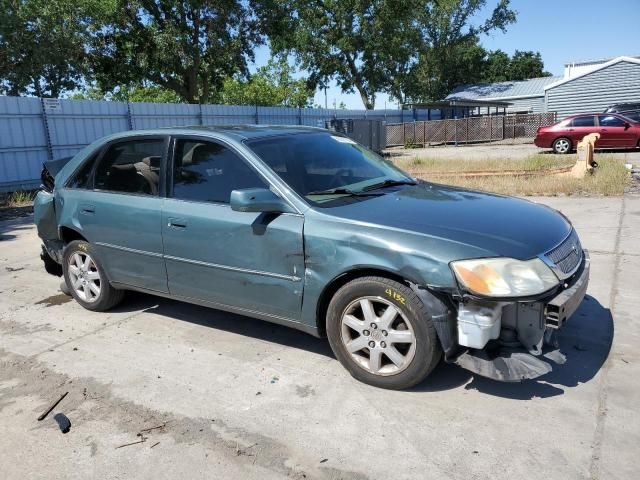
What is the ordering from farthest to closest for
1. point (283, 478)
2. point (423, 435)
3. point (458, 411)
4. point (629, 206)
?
point (629, 206)
point (458, 411)
point (423, 435)
point (283, 478)

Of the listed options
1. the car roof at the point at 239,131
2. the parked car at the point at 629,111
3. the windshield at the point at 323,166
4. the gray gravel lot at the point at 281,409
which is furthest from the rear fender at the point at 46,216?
the parked car at the point at 629,111

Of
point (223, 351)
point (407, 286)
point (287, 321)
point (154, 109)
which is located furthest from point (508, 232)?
point (154, 109)

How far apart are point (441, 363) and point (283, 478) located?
1.49 meters

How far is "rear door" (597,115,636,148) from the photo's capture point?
19.2 metres

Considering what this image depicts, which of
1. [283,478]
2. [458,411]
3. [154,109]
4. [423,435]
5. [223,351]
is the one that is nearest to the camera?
[283,478]

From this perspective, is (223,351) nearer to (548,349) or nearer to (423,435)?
(423,435)

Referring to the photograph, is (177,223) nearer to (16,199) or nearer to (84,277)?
(84,277)

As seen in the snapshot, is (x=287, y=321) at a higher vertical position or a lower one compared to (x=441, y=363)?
higher

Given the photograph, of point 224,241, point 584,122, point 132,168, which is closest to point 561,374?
point 224,241

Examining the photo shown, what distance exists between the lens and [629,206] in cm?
923

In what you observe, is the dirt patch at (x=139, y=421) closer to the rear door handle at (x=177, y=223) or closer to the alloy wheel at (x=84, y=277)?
the alloy wheel at (x=84, y=277)

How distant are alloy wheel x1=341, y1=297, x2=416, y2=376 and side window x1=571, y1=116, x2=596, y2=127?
64.2ft

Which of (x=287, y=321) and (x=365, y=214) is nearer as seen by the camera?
(x=365, y=214)

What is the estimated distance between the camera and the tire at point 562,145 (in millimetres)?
20328
